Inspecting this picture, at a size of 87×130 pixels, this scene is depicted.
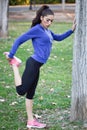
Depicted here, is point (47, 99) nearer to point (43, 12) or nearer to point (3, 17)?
point (43, 12)

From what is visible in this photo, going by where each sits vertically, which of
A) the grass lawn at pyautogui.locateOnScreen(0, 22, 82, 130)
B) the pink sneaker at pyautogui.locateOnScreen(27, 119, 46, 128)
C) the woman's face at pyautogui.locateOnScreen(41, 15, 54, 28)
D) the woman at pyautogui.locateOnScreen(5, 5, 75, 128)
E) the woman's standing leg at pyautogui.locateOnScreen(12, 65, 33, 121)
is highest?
the woman's face at pyautogui.locateOnScreen(41, 15, 54, 28)

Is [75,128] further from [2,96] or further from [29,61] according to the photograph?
[2,96]

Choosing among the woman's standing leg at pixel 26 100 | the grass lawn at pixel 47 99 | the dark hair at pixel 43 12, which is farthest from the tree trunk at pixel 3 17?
the woman's standing leg at pixel 26 100

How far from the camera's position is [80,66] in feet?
19.0

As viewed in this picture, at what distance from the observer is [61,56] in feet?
40.3

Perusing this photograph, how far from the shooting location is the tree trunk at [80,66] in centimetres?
573

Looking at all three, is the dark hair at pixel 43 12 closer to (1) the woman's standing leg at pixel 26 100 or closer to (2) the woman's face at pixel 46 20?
(2) the woman's face at pixel 46 20

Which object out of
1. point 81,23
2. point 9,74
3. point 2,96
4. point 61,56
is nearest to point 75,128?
point 81,23

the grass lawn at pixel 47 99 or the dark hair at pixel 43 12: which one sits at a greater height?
the dark hair at pixel 43 12

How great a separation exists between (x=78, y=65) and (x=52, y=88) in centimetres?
264

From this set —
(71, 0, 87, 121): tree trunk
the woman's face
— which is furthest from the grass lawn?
the woman's face

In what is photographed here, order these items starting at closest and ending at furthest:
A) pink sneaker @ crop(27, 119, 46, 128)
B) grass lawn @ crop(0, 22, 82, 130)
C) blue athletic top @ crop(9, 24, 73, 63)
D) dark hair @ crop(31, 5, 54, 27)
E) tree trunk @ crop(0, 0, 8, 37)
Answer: blue athletic top @ crop(9, 24, 73, 63) < dark hair @ crop(31, 5, 54, 27) < pink sneaker @ crop(27, 119, 46, 128) < grass lawn @ crop(0, 22, 82, 130) < tree trunk @ crop(0, 0, 8, 37)

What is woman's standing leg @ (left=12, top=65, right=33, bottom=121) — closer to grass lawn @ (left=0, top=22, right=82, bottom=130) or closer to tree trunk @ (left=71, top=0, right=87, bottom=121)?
grass lawn @ (left=0, top=22, right=82, bottom=130)

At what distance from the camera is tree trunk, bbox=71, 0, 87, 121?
573 centimetres
